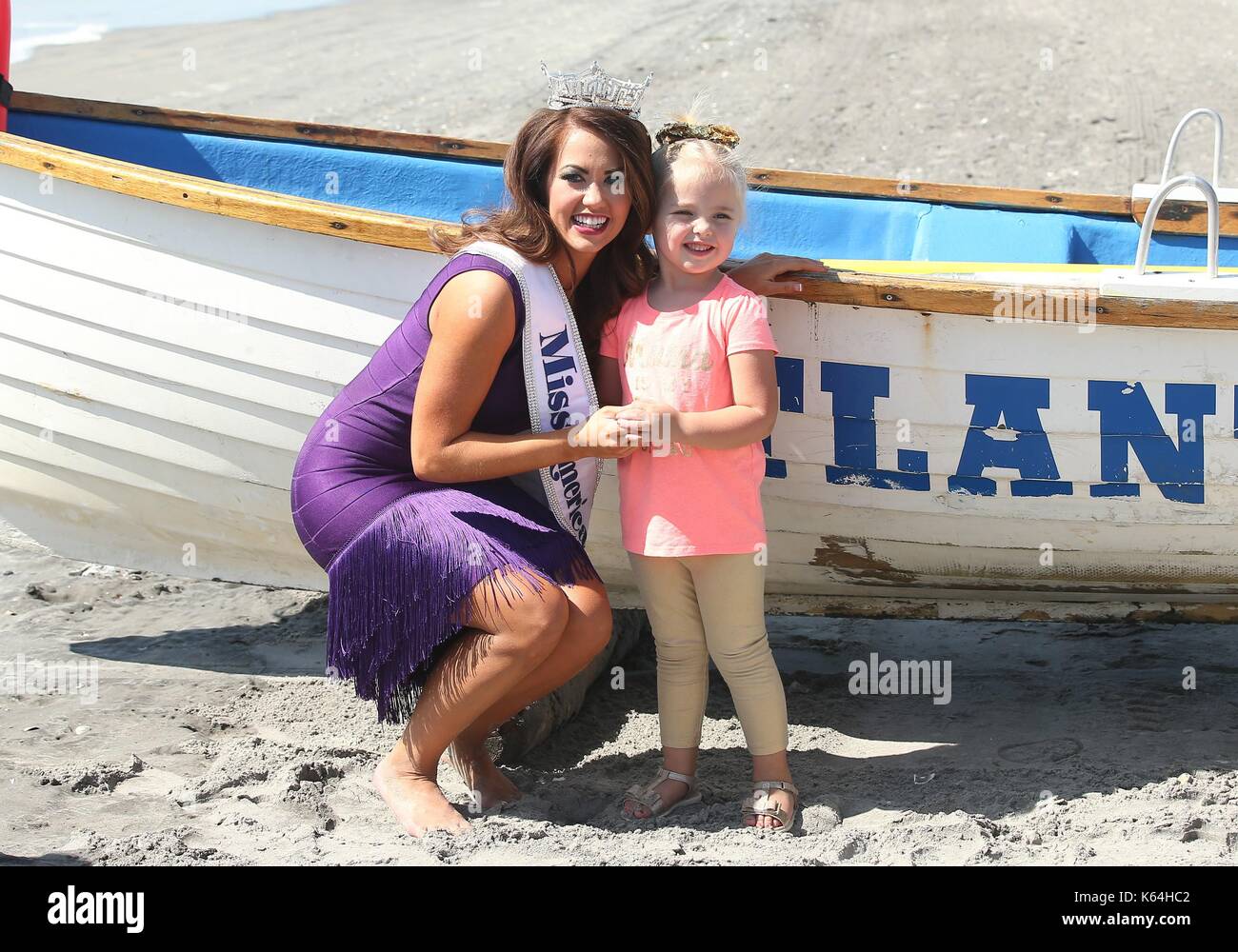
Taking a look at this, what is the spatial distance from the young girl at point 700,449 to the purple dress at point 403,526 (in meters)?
0.21

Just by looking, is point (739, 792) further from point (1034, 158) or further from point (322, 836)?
point (1034, 158)

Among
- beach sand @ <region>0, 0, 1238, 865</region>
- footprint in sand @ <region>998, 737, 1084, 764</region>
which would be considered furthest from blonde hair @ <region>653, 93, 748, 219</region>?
footprint in sand @ <region>998, 737, 1084, 764</region>

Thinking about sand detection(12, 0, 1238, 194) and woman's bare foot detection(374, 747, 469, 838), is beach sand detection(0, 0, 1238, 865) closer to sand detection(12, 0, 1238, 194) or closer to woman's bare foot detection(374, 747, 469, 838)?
woman's bare foot detection(374, 747, 469, 838)

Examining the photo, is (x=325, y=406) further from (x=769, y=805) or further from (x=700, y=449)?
(x=769, y=805)

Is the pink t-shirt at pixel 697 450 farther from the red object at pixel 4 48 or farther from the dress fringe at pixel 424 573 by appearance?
the red object at pixel 4 48

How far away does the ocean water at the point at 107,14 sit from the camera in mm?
15039

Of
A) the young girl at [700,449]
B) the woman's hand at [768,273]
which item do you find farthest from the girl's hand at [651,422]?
the woman's hand at [768,273]

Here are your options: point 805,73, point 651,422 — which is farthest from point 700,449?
point 805,73

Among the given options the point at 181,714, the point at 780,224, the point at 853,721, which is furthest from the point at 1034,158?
the point at 181,714

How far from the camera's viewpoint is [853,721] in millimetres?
3432

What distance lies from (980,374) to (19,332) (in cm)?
240

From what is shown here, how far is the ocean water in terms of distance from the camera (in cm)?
1504

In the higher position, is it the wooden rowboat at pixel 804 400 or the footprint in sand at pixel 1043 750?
the wooden rowboat at pixel 804 400

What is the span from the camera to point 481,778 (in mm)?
2939
